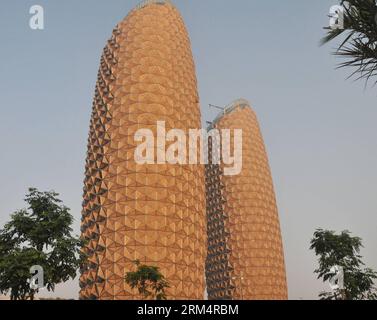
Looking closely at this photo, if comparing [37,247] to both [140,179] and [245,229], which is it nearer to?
[140,179]

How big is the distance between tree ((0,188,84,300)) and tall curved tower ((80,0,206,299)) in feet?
50.3

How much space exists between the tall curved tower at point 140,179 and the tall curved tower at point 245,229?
28.1 metres

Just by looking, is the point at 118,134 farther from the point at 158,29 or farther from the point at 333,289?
the point at 333,289

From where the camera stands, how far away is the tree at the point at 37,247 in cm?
2150

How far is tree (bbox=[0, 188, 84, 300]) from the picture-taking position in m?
21.5

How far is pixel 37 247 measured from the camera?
23625mm

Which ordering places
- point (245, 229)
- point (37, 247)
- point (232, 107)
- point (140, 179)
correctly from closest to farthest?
point (37, 247) → point (140, 179) → point (245, 229) → point (232, 107)

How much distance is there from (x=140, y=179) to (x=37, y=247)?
1842 centimetres

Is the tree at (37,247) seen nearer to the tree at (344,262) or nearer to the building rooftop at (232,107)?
the tree at (344,262)

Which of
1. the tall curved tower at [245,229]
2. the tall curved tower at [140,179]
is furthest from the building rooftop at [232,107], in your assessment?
the tall curved tower at [140,179]

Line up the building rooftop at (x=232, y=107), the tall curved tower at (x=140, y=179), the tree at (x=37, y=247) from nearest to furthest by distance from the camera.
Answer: the tree at (x=37, y=247)
the tall curved tower at (x=140, y=179)
the building rooftop at (x=232, y=107)

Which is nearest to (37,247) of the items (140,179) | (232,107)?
(140,179)
